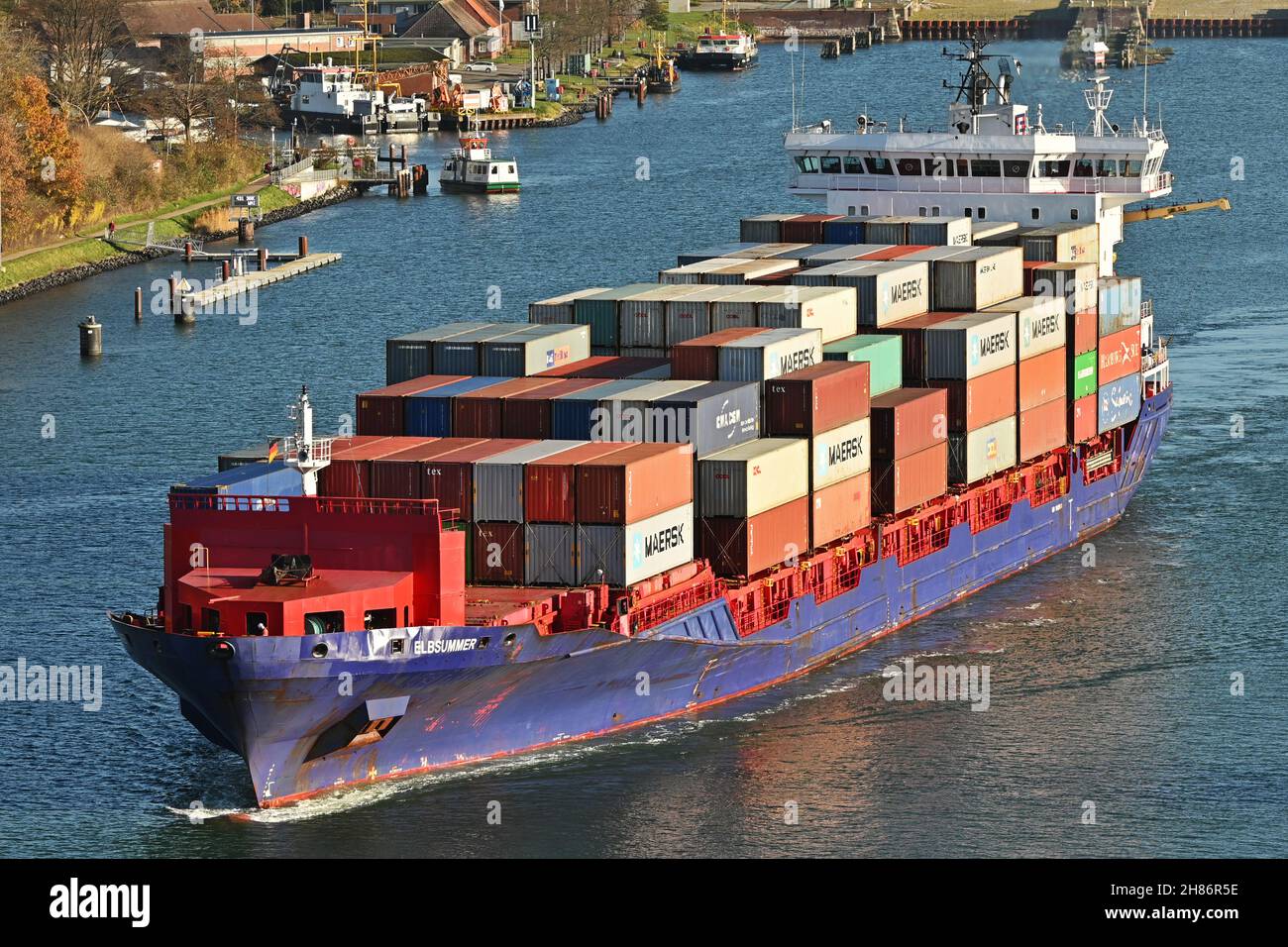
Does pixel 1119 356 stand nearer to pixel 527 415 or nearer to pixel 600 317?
pixel 600 317

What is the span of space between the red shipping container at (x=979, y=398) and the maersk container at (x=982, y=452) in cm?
20

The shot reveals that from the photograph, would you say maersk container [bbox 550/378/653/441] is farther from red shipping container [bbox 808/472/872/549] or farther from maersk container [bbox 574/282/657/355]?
maersk container [bbox 574/282/657/355]

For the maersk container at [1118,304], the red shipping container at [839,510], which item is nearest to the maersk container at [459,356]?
the red shipping container at [839,510]

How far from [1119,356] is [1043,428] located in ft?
16.2

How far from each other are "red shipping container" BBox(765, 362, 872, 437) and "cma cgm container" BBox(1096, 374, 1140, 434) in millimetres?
14358

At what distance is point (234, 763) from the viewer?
42.5 metres

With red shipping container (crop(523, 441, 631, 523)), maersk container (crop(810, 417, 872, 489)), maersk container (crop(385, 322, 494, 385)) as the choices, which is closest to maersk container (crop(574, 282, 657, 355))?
maersk container (crop(385, 322, 494, 385))

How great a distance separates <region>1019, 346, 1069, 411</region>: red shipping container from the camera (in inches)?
2205

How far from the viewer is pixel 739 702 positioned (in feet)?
153

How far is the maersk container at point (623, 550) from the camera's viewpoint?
42.1 m

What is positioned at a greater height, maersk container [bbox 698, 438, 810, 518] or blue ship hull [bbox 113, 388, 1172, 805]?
maersk container [bbox 698, 438, 810, 518]

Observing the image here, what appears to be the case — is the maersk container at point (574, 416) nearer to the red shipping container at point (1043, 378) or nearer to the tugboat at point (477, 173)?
the red shipping container at point (1043, 378)
